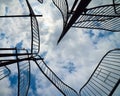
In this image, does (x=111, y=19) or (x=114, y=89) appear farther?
(x=111, y=19)

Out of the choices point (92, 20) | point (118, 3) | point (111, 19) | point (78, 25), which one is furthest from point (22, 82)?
point (118, 3)

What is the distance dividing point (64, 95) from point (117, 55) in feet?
9.38

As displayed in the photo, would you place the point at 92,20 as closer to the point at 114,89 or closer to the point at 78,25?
the point at 78,25

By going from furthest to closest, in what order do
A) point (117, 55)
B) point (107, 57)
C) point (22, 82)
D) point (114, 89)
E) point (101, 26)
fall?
point (101, 26) < point (22, 82) < point (107, 57) < point (117, 55) < point (114, 89)

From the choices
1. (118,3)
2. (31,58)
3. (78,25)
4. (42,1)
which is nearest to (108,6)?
(118,3)

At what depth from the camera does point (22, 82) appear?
6.49 meters

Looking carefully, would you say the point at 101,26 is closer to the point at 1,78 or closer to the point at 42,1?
the point at 42,1

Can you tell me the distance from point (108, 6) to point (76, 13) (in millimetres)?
1571

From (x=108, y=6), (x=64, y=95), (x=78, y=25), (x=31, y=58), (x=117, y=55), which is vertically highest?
(x=108, y=6)

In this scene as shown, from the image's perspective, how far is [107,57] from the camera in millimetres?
5859

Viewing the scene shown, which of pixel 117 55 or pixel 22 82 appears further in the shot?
pixel 22 82

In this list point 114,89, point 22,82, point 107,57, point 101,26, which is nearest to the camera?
point 114,89

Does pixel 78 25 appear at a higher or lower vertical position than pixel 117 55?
higher

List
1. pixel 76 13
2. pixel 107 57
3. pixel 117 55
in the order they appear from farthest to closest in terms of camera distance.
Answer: pixel 107 57 < pixel 117 55 < pixel 76 13
